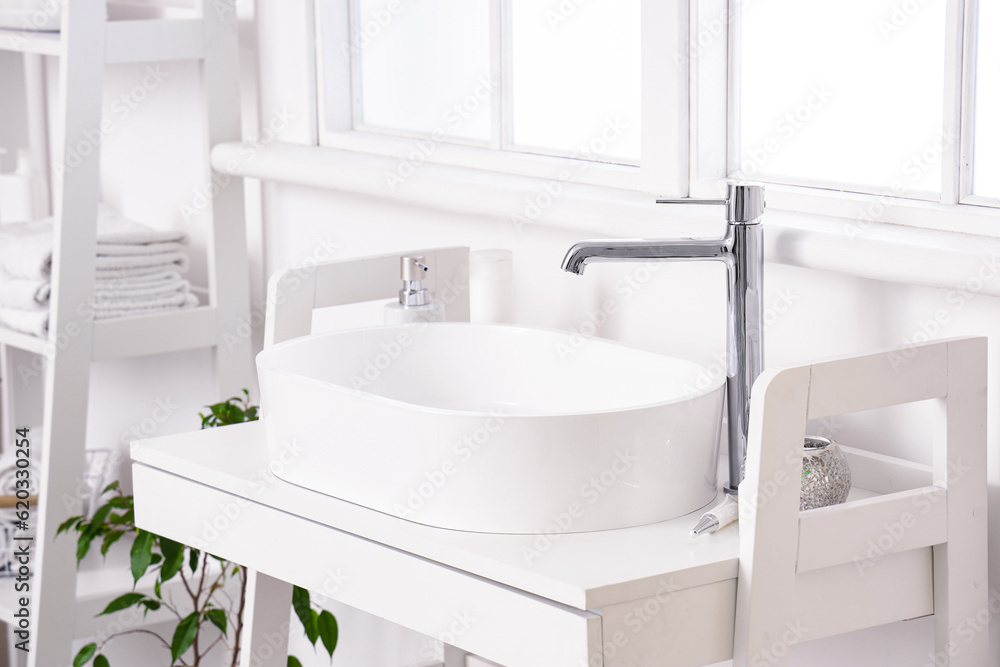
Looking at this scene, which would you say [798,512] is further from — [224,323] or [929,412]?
[224,323]

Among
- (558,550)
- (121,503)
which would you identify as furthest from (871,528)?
(121,503)

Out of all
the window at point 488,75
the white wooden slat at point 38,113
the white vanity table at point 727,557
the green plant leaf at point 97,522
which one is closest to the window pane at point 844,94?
the window at point 488,75

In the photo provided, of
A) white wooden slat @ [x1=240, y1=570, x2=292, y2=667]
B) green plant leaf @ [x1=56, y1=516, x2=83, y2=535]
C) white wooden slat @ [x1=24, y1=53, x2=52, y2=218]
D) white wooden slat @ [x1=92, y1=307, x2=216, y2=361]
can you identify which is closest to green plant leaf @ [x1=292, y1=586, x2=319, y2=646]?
white wooden slat @ [x1=240, y1=570, x2=292, y2=667]

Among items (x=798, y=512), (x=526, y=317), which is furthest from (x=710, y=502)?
(x=526, y=317)

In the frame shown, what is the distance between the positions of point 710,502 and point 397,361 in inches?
16.7

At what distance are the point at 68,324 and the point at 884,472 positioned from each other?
3.99 ft

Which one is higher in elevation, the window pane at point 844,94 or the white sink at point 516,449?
the window pane at point 844,94

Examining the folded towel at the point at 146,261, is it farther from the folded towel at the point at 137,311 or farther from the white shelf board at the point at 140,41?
the white shelf board at the point at 140,41

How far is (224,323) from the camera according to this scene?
2.04 m

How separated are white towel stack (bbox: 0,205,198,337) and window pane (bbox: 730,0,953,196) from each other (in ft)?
3.20

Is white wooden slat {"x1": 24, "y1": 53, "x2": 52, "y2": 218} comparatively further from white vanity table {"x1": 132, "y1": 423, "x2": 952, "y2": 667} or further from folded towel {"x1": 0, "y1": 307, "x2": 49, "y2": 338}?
white vanity table {"x1": 132, "y1": 423, "x2": 952, "y2": 667}

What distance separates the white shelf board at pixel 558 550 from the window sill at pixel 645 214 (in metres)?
0.29

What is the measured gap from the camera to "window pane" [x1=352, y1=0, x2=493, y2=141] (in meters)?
1.77

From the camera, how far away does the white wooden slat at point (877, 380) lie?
991 mm
